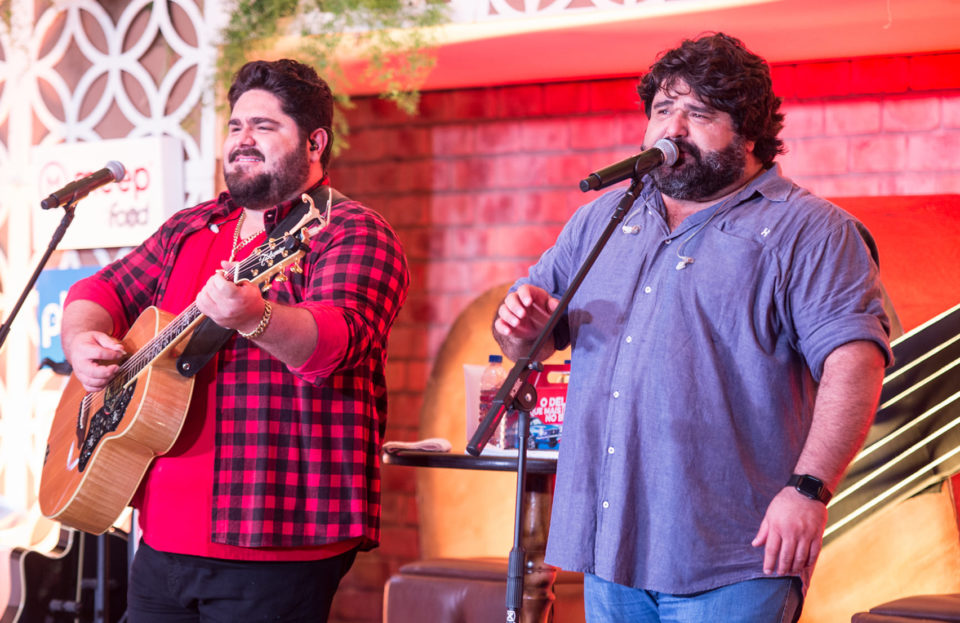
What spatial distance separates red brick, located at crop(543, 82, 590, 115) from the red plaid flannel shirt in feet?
6.72

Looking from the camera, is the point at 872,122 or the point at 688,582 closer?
the point at 688,582

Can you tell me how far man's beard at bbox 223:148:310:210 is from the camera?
7.88 feet

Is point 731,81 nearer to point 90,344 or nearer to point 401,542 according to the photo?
point 90,344

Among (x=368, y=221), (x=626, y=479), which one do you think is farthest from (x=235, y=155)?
(x=626, y=479)

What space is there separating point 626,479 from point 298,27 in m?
2.47

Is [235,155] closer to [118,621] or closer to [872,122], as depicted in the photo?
[118,621]

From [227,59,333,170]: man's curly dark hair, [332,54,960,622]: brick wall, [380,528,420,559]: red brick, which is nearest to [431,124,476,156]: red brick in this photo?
[332,54,960,622]: brick wall

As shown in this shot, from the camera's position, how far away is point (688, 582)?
5.93ft

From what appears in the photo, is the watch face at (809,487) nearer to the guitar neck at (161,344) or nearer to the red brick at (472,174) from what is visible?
the guitar neck at (161,344)

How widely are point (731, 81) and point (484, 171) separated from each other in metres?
2.41

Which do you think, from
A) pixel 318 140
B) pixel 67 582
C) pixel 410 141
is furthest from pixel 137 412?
pixel 410 141

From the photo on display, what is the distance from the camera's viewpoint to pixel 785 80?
12.9 feet

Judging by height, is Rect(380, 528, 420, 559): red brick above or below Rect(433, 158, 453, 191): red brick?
below

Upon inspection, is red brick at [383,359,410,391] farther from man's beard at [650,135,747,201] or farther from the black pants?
man's beard at [650,135,747,201]
